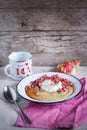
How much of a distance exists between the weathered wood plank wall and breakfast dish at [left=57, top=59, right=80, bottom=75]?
2.1 inches

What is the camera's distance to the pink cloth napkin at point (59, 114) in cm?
67

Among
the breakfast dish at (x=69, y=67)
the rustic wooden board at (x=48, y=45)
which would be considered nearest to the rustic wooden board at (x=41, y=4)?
the rustic wooden board at (x=48, y=45)

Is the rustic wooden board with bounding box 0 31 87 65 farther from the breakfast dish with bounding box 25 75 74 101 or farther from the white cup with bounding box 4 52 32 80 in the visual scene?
the breakfast dish with bounding box 25 75 74 101

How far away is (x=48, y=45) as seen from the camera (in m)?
1.02

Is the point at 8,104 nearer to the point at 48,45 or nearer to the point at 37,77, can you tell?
the point at 37,77

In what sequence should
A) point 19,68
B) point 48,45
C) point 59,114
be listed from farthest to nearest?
point 48,45 < point 19,68 < point 59,114

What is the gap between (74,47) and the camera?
101cm

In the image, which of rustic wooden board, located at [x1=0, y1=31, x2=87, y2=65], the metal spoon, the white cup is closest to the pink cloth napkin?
the metal spoon

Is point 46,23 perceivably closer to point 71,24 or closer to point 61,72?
point 71,24

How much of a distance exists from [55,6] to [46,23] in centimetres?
7

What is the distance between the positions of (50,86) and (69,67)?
0.18 meters

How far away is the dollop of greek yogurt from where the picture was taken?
79 cm

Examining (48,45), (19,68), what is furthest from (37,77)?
(48,45)

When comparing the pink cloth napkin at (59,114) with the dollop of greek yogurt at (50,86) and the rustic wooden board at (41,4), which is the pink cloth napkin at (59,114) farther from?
the rustic wooden board at (41,4)
